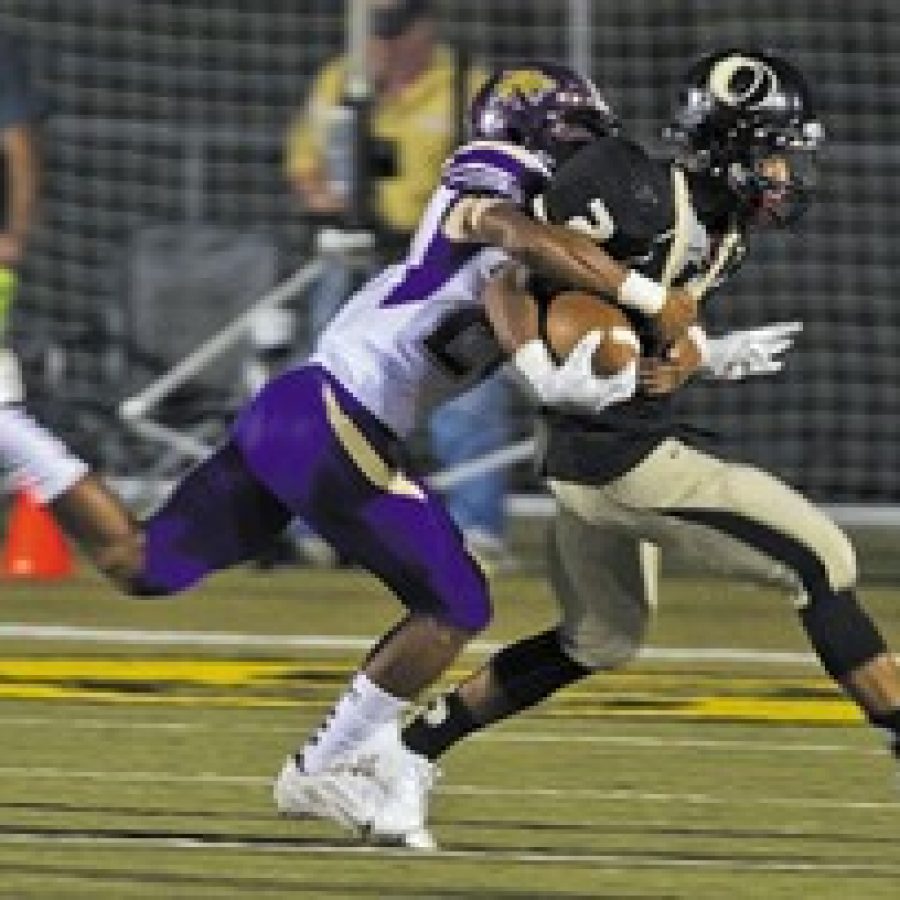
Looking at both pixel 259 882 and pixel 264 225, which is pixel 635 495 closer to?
pixel 259 882

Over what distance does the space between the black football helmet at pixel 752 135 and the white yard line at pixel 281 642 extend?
308 cm

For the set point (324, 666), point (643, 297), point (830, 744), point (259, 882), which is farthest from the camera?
point (324, 666)

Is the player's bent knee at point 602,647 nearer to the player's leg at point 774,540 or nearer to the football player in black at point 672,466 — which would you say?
the football player in black at point 672,466

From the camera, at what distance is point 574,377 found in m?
7.45

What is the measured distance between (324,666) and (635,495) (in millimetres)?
2947

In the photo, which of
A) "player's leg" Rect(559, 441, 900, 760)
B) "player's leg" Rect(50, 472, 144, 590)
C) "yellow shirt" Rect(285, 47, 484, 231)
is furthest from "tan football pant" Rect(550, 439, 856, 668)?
"yellow shirt" Rect(285, 47, 484, 231)

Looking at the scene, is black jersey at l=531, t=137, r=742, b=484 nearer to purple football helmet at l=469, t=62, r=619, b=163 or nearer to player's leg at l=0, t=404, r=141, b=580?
purple football helmet at l=469, t=62, r=619, b=163

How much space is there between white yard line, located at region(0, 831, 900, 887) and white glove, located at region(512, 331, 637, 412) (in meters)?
0.77

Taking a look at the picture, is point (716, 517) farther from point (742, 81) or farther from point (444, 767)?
point (444, 767)

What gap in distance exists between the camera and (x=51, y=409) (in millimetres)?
13961

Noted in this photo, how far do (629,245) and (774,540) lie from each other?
0.57 metres

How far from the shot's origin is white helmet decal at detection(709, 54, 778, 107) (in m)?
7.89

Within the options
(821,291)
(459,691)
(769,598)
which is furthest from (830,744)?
(821,291)

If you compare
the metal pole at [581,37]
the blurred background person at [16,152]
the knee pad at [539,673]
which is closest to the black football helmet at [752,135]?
the knee pad at [539,673]
